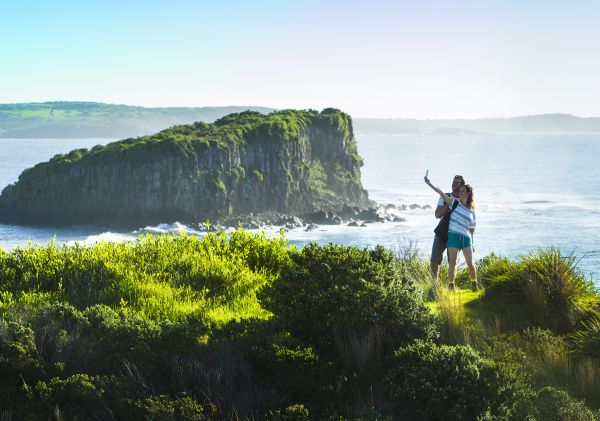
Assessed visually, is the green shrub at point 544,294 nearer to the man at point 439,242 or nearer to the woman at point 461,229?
the woman at point 461,229

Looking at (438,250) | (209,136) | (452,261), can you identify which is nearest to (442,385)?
(452,261)

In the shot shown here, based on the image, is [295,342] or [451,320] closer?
[295,342]

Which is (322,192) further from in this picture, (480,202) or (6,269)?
(6,269)

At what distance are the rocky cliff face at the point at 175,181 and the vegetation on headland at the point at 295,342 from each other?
250 ft

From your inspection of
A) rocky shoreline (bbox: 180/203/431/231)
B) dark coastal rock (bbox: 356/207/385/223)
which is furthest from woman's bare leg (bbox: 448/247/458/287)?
dark coastal rock (bbox: 356/207/385/223)

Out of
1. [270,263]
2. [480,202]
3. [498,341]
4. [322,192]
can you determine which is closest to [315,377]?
[498,341]

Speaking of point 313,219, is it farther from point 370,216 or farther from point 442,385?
point 442,385

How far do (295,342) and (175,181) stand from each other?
3260 inches

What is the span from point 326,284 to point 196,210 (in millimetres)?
80530

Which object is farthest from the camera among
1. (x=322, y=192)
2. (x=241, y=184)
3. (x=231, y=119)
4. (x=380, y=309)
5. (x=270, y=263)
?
(x=231, y=119)

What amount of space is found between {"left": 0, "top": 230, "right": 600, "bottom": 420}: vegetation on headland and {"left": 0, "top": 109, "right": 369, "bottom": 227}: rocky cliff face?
76.2 m

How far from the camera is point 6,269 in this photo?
39.9 ft

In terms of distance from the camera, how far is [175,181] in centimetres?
9006

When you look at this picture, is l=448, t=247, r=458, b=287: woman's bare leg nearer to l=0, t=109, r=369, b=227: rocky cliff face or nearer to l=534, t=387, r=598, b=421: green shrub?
l=534, t=387, r=598, b=421: green shrub
